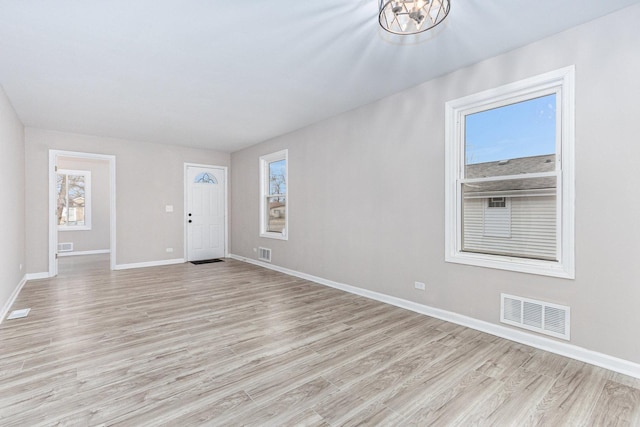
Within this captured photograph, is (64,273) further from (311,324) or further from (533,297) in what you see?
(533,297)

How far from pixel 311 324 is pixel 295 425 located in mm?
1435

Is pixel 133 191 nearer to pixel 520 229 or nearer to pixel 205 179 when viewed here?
pixel 205 179

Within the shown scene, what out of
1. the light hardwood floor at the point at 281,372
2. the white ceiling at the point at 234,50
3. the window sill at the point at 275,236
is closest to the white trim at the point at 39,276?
the light hardwood floor at the point at 281,372

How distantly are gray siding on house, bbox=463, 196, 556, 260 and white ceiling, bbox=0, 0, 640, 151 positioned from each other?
1393mm

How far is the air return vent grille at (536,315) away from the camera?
7.98 ft

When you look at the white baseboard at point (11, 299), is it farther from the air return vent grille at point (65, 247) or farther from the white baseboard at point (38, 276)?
the air return vent grille at point (65, 247)

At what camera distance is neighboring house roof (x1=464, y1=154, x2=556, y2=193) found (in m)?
2.61

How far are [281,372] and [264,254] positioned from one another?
405 cm

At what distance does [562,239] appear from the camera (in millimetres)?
2467

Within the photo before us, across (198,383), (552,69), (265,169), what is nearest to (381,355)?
(198,383)

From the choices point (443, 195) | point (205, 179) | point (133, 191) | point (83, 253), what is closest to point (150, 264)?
point (133, 191)

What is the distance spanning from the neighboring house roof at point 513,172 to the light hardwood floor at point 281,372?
55.0 inches

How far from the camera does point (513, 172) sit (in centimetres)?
281

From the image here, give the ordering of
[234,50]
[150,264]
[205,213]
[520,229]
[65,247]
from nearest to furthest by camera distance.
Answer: [234,50] < [520,229] < [150,264] < [205,213] < [65,247]
